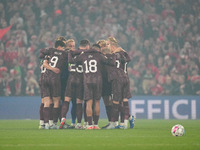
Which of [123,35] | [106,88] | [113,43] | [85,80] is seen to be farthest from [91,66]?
[123,35]

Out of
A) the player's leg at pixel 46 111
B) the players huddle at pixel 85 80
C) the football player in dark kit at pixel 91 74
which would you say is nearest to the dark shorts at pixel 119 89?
the players huddle at pixel 85 80

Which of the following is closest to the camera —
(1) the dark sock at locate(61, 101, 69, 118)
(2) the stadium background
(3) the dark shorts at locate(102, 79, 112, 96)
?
(1) the dark sock at locate(61, 101, 69, 118)

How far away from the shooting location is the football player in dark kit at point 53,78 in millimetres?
9906

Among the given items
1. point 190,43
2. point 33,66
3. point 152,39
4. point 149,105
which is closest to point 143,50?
point 152,39

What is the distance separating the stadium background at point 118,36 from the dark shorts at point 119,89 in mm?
6910

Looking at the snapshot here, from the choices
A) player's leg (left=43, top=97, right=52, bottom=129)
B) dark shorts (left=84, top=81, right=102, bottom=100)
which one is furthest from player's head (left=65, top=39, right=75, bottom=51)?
player's leg (left=43, top=97, right=52, bottom=129)

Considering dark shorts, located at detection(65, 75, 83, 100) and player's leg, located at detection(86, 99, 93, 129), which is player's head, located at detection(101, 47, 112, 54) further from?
player's leg, located at detection(86, 99, 93, 129)

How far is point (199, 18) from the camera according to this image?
19.7 metres

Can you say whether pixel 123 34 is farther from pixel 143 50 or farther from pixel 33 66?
pixel 33 66

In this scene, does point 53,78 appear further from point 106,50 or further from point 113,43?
point 113,43

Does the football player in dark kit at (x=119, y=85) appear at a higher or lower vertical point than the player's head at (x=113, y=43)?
lower

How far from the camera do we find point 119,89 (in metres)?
10.0

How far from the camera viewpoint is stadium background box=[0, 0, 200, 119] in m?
17.8

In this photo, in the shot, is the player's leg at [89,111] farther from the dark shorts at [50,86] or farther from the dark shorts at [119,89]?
the dark shorts at [50,86]
